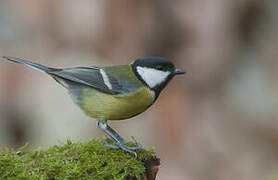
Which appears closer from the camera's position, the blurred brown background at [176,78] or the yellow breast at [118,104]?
the yellow breast at [118,104]

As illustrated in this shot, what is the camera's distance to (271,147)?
233 inches

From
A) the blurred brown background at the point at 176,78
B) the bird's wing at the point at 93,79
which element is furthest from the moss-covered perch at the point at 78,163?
the blurred brown background at the point at 176,78

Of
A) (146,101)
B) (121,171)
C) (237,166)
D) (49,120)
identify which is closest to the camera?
(121,171)

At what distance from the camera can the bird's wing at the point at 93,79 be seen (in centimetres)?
295

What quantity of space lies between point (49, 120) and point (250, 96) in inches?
93.9

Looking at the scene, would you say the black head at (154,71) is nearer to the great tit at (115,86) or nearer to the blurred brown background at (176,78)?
the great tit at (115,86)

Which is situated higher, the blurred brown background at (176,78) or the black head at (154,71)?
the black head at (154,71)

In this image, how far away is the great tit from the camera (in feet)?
9.45

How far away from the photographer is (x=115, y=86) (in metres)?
2.96

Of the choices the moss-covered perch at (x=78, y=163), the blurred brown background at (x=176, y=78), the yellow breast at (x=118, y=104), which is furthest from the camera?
the blurred brown background at (x=176, y=78)

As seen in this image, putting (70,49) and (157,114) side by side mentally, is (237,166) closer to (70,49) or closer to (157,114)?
(157,114)

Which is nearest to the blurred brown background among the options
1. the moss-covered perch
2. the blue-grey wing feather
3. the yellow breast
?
the blue-grey wing feather

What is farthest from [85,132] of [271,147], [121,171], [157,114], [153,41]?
[121,171]

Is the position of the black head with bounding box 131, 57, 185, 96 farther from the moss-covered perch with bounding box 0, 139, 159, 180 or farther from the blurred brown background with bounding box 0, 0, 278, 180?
the blurred brown background with bounding box 0, 0, 278, 180
